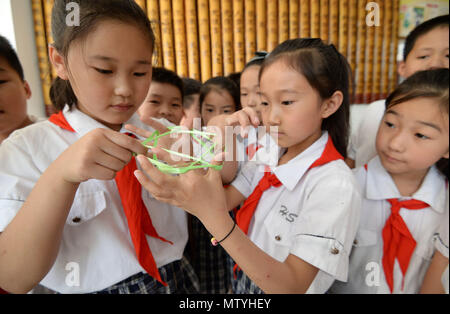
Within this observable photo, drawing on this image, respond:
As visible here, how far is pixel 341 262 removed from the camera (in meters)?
0.43

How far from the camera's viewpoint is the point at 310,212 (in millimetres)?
437

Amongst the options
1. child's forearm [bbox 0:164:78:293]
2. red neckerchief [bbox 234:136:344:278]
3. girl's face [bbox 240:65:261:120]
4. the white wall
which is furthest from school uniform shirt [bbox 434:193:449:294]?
the white wall

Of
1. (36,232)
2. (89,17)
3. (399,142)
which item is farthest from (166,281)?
(399,142)

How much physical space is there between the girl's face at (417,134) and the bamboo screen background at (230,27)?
260 mm

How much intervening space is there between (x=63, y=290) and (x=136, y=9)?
489 mm

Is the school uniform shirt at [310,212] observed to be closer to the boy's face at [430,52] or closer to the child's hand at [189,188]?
the child's hand at [189,188]

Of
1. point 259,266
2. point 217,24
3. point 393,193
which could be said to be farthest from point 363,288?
point 217,24

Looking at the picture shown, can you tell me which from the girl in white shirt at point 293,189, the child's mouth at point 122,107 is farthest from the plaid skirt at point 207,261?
the child's mouth at point 122,107

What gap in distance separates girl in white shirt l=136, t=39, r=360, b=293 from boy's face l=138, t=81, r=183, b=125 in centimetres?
27

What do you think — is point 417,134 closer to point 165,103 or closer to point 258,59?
point 258,59

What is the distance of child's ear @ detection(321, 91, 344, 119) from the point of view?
43 centimetres

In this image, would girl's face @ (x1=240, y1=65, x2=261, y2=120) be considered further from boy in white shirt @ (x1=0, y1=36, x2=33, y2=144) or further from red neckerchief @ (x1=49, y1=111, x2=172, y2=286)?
boy in white shirt @ (x1=0, y1=36, x2=33, y2=144)

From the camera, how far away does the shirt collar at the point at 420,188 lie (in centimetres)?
60

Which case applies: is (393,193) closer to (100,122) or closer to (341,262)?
(341,262)
